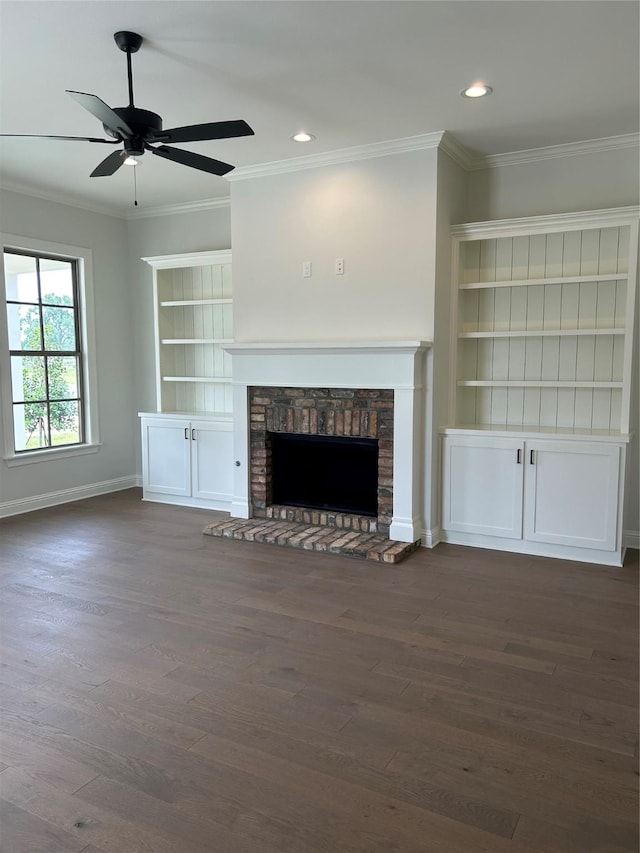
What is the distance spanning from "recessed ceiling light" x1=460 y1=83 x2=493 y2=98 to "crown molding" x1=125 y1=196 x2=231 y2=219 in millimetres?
2858

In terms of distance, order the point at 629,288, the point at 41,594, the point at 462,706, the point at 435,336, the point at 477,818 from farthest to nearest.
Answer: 1. the point at 435,336
2. the point at 629,288
3. the point at 41,594
4. the point at 462,706
5. the point at 477,818

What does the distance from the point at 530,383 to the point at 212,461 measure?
2.80m

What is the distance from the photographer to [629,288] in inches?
160

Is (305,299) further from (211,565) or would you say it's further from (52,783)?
(52,783)

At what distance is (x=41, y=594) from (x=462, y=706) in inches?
98.8

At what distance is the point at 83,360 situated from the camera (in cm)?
614

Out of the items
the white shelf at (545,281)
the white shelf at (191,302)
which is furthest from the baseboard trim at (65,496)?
the white shelf at (545,281)

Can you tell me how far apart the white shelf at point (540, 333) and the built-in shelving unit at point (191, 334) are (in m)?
2.39

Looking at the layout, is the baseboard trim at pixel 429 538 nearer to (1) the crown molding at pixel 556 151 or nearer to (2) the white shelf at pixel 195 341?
(2) the white shelf at pixel 195 341

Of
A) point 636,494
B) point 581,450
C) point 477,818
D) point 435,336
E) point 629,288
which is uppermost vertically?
point 629,288

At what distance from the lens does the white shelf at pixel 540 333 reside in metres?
4.16

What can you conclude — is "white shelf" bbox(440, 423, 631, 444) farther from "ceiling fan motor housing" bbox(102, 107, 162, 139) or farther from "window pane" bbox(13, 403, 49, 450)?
"window pane" bbox(13, 403, 49, 450)

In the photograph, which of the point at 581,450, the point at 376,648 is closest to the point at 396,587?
the point at 376,648

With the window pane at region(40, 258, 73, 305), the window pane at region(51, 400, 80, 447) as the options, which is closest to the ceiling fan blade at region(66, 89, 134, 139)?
the window pane at region(40, 258, 73, 305)
